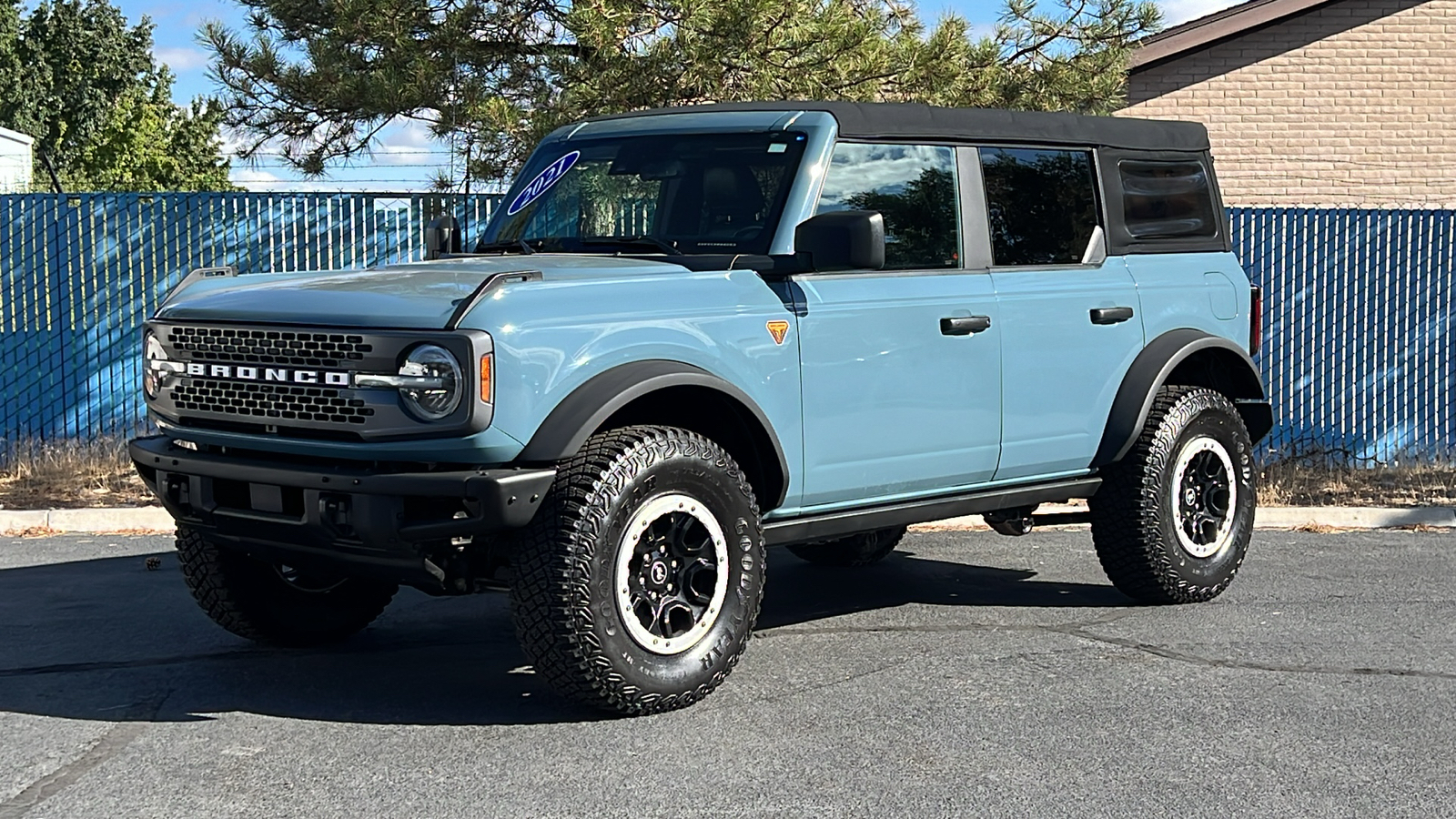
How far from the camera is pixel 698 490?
5.50m

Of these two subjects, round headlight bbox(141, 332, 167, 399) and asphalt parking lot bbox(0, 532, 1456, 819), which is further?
round headlight bbox(141, 332, 167, 399)

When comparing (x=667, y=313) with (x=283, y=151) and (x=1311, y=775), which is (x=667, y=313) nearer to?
(x=1311, y=775)

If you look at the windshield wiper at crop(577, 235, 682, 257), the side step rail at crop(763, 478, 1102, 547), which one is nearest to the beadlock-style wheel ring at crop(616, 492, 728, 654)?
the side step rail at crop(763, 478, 1102, 547)

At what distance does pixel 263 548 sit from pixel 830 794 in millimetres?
2156

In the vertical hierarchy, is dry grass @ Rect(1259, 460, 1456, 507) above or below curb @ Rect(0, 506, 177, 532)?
below

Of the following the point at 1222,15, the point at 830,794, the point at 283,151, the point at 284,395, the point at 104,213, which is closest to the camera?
the point at 830,794

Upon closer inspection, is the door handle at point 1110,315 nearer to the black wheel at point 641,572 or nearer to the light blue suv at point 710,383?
the light blue suv at point 710,383

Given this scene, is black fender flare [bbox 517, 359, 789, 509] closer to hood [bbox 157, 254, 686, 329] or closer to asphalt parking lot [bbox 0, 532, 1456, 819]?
hood [bbox 157, 254, 686, 329]

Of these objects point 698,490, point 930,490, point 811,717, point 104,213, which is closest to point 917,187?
point 930,490

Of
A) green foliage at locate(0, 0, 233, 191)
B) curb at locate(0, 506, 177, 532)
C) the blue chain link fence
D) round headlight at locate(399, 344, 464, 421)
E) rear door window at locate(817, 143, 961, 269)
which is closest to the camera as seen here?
round headlight at locate(399, 344, 464, 421)

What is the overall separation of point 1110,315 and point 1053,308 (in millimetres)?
370

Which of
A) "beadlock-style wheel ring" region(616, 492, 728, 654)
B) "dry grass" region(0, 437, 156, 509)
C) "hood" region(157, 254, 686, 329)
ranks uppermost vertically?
"hood" region(157, 254, 686, 329)

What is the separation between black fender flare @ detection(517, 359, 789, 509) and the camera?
5109mm

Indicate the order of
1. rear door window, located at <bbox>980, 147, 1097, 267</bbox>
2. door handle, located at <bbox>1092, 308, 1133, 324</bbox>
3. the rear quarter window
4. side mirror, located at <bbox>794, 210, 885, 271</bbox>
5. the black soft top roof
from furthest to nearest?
1. the rear quarter window
2. door handle, located at <bbox>1092, 308, 1133, 324</bbox>
3. rear door window, located at <bbox>980, 147, 1097, 267</bbox>
4. the black soft top roof
5. side mirror, located at <bbox>794, 210, 885, 271</bbox>
